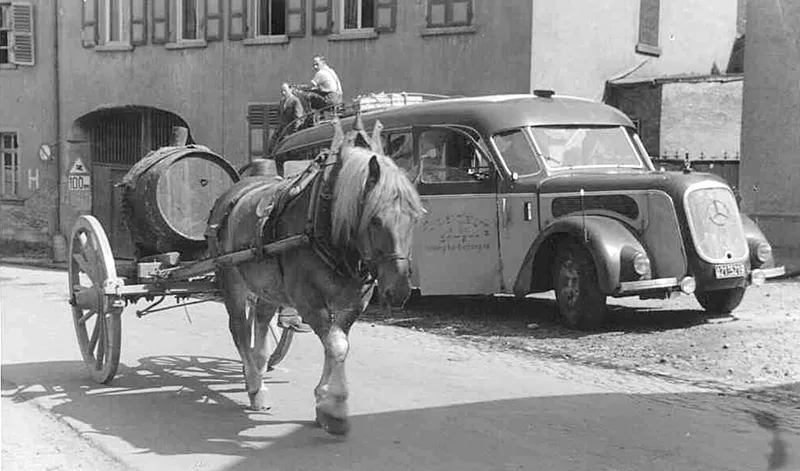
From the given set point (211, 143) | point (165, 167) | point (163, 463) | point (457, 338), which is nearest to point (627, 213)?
point (457, 338)

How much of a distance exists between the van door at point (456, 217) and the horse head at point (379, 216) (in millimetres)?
5614

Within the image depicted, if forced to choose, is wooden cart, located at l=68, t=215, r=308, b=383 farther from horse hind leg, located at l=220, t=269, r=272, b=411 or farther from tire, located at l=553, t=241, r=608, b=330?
tire, located at l=553, t=241, r=608, b=330

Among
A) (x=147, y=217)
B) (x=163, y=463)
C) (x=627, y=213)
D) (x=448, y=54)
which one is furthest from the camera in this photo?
(x=448, y=54)

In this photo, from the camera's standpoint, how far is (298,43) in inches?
837

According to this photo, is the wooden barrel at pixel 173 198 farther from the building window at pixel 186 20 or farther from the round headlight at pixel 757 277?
the building window at pixel 186 20

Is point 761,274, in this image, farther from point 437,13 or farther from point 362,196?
point 437,13

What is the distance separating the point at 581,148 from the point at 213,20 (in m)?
13.2

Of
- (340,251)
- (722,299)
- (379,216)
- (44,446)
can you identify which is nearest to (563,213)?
(722,299)

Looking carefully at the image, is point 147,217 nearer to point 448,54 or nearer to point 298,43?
point 448,54

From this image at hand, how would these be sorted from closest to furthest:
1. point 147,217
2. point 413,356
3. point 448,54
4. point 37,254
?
point 147,217
point 413,356
point 448,54
point 37,254

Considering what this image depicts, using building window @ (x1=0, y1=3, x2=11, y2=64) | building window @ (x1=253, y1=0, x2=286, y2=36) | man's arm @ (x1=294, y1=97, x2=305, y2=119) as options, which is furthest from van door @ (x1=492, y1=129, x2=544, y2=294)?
building window @ (x1=0, y1=3, x2=11, y2=64)

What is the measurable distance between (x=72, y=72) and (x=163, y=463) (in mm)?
21033

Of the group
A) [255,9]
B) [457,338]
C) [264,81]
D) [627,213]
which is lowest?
[457,338]

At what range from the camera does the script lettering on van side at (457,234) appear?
37.1ft
